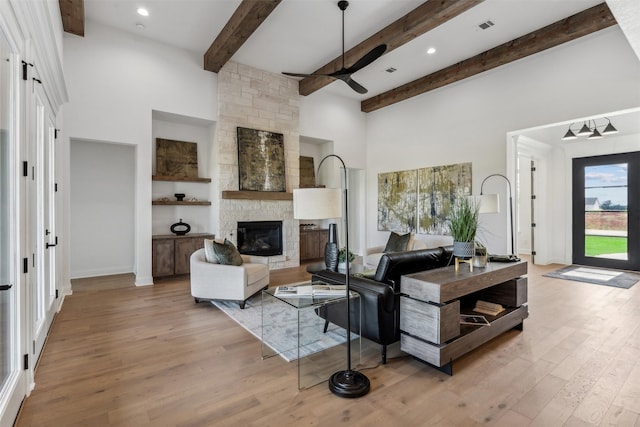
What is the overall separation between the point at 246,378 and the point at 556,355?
260 cm

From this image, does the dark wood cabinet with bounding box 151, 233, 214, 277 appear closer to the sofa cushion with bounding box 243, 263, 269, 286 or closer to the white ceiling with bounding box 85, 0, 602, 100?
the sofa cushion with bounding box 243, 263, 269, 286

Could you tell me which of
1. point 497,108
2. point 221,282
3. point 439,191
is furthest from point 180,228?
point 497,108

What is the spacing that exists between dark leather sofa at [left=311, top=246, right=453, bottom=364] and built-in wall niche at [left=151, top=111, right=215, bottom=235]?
4.13 metres

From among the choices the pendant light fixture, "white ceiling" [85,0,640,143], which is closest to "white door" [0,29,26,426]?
"white ceiling" [85,0,640,143]

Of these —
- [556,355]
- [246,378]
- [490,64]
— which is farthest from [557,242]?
[246,378]

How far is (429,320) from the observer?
2.38m

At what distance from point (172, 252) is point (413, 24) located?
17.1ft

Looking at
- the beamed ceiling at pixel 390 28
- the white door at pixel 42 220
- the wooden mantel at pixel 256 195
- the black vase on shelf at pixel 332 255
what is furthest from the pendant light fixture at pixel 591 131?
the white door at pixel 42 220

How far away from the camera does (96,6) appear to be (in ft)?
14.5

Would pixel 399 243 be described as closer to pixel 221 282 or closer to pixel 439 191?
pixel 439 191

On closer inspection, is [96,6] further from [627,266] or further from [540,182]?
A: [627,266]

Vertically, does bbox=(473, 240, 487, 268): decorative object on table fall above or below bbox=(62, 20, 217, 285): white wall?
below

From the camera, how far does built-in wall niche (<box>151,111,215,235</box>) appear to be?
5844mm

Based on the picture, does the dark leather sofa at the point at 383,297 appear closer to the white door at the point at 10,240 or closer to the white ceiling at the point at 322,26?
the white door at the point at 10,240
